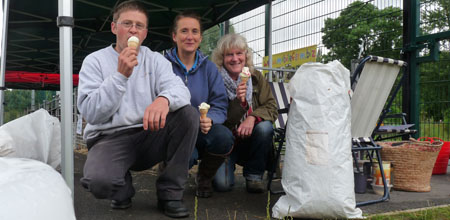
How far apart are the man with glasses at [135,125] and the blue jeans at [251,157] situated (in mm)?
712

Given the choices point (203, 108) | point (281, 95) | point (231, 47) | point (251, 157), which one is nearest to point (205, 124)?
point (203, 108)

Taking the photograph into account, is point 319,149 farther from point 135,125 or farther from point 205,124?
point 135,125

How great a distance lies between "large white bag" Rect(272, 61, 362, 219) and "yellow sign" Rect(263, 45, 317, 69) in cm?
269

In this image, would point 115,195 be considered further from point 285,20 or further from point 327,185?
point 285,20

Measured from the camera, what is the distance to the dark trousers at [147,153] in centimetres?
179

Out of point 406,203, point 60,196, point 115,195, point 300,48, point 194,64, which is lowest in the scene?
point 406,203

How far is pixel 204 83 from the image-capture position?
2.42 meters

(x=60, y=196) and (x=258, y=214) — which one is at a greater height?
(x=60, y=196)

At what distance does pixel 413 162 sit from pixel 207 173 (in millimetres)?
1556

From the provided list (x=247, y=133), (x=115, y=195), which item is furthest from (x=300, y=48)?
(x=115, y=195)

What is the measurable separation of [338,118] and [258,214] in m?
0.68

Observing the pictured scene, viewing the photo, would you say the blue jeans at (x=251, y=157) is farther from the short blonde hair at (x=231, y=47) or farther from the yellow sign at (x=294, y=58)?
the yellow sign at (x=294, y=58)

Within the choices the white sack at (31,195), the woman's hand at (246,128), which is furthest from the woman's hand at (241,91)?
the white sack at (31,195)

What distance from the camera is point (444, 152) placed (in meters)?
3.59
